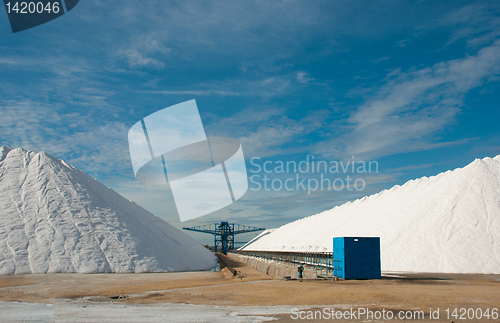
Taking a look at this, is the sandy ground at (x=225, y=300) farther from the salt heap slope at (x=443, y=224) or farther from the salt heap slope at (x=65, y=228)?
the salt heap slope at (x=443, y=224)

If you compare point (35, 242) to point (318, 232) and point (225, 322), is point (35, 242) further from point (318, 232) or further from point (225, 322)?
point (318, 232)

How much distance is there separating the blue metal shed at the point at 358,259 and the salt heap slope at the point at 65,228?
38.5 feet

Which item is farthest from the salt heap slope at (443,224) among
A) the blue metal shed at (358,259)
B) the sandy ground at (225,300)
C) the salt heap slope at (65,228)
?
the salt heap slope at (65,228)

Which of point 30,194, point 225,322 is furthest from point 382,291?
point 30,194

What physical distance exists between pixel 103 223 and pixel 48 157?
32.5 ft

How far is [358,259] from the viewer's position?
668 inches

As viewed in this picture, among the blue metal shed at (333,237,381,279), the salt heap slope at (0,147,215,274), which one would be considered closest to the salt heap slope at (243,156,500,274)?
the blue metal shed at (333,237,381,279)

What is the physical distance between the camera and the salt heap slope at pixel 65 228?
19031mm

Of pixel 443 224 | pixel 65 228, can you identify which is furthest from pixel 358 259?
pixel 65 228

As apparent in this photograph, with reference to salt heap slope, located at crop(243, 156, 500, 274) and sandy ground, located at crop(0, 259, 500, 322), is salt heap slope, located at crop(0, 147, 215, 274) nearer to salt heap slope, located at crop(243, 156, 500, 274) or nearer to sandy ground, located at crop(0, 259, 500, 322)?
sandy ground, located at crop(0, 259, 500, 322)

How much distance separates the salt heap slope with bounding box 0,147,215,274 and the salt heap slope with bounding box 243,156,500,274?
15883 millimetres

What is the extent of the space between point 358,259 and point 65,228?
18029 millimetres

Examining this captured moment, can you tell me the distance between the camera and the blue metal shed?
1686 centimetres

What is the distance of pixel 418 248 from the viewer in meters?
24.1
